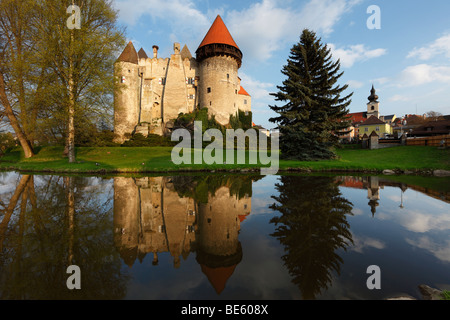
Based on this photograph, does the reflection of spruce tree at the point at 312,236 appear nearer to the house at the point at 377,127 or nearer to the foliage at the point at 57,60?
the foliage at the point at 57,60

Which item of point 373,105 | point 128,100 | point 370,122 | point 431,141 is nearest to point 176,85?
point 128,100

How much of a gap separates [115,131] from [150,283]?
119 ft

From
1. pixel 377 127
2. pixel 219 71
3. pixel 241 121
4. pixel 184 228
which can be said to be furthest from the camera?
pixel 377 127

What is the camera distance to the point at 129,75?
32.3 m

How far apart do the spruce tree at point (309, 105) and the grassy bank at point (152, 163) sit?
2145mm

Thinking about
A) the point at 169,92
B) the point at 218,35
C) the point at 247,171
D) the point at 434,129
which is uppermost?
the point at 218,35

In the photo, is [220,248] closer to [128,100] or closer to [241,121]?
[241,121]

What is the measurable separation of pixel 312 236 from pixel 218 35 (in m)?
36.2

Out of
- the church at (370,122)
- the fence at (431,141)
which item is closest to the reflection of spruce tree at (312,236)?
the fence at (431,141)

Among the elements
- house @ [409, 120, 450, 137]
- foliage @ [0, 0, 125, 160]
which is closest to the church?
house @ [409, 120, 450, 137]

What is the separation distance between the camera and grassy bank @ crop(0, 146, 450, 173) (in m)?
14.2

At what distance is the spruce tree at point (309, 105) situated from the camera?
61.2 ft

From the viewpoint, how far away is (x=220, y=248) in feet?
11.0

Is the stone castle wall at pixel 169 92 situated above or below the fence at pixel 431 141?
above
